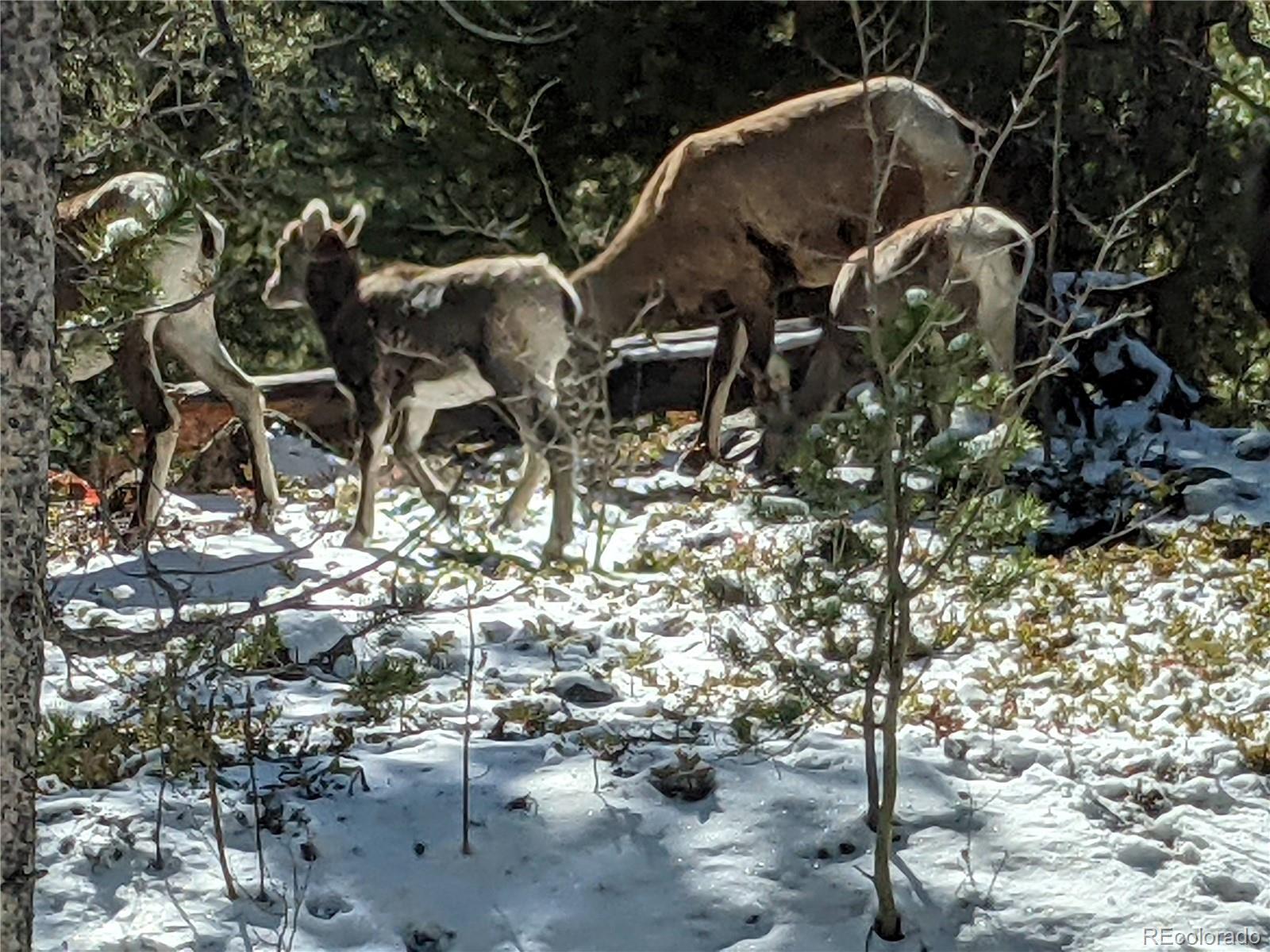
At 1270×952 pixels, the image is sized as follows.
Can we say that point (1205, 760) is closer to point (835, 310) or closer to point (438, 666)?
point (438, 666)

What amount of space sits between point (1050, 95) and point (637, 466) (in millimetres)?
3734

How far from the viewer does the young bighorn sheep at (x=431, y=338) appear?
7.72 metres

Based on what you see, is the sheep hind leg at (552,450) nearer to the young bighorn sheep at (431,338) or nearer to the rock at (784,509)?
the young bighorn sheep at (431,338)

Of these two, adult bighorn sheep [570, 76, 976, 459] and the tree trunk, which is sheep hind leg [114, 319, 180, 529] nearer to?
adult bighorn sheep [570, 76, 976, 459]

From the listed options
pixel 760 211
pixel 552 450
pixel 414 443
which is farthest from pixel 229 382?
pixel 760 211

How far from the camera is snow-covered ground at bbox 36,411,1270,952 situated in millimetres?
4590

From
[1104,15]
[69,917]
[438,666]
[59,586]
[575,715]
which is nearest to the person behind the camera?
[69,917]

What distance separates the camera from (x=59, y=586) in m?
7.48

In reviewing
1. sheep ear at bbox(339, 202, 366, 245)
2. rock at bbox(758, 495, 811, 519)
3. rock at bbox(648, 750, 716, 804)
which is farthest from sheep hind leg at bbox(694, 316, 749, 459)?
rock at bbox(758, 495, 811, 519)

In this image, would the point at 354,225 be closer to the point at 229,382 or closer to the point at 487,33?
the point at 229,382

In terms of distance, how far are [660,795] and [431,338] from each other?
10.4 ft

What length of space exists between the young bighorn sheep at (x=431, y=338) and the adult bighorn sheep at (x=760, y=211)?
5.55 feet

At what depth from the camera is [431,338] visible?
7.79 meters

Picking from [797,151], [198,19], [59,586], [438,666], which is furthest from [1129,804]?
[797,151]
